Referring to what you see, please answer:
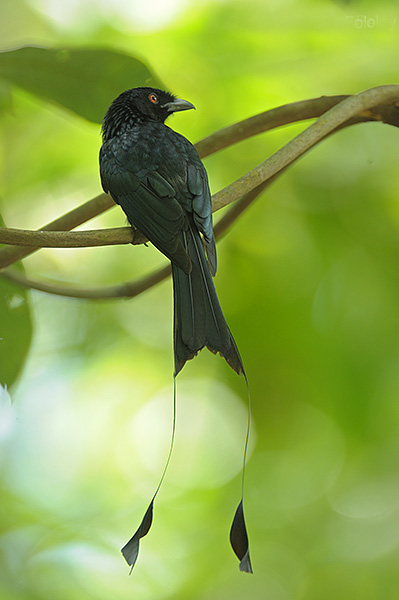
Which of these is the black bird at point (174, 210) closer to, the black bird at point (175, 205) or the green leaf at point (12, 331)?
the black bird at point (175, 205)

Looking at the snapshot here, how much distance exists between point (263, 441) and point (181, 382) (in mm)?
273

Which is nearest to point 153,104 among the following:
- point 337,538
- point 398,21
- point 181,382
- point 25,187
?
point 25,187

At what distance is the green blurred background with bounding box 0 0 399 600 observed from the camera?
147cm

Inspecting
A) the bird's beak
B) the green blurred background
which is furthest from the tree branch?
the green blurred background

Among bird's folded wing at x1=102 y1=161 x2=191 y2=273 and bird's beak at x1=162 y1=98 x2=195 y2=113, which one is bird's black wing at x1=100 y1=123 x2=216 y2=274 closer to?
bird's folded wing at x1=102 y1=161 x2=191 y2=273

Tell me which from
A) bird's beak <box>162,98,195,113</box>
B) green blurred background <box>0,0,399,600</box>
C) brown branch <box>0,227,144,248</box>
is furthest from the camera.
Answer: green blurred background <box>0,0,399,600</box>

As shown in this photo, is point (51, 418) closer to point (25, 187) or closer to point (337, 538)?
point (25, 187)

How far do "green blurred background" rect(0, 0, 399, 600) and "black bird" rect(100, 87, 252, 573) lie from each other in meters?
0.43

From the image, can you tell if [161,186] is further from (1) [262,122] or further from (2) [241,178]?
(1) [262,122]

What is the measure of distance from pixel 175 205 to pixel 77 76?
1.77 ft

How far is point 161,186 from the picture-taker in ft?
3.02

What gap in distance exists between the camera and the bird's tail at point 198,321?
0.72 metres

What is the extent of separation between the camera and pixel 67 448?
145 centimetres

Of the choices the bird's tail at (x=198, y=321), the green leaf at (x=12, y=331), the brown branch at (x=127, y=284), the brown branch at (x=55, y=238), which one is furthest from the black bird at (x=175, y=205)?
the green leaf at (x=12, y=331)
